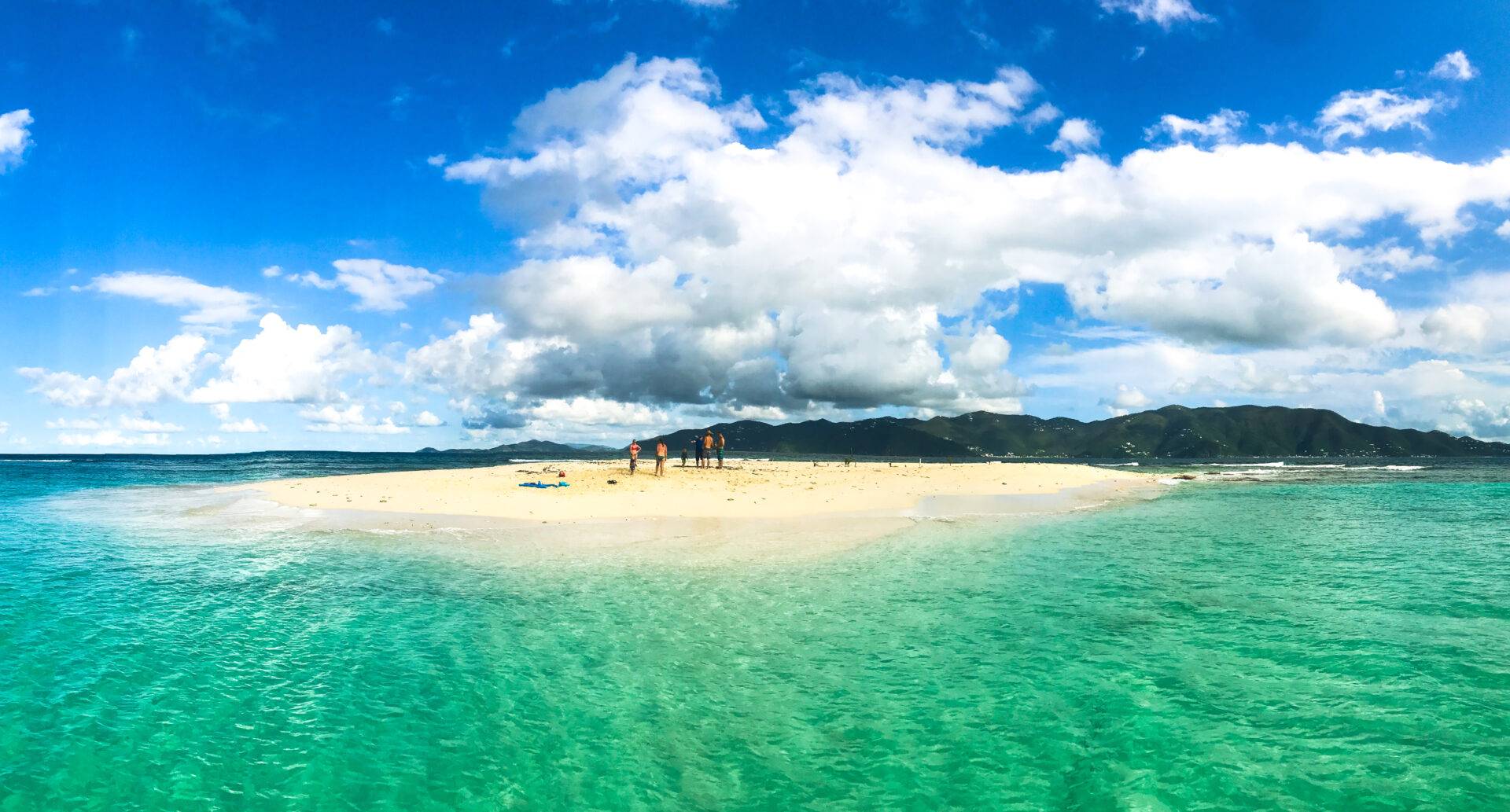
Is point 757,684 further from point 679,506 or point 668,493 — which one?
point 668,493

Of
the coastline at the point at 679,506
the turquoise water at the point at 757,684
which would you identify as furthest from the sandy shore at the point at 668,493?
the turquoise water at the point at 757,684

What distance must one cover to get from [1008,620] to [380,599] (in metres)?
15.6

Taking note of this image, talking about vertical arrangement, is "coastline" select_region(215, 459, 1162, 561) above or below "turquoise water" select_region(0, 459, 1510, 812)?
above

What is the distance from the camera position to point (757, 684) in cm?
1261

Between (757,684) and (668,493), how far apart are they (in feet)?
108

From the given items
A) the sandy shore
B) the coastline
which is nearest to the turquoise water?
the coastline

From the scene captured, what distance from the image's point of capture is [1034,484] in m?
63.5

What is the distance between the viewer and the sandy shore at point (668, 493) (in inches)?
1501

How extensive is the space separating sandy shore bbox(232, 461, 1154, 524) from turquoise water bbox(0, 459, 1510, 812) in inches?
533

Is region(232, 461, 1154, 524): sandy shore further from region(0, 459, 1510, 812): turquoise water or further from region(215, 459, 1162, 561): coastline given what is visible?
region(0, 459, 1510, 812): turquoise water

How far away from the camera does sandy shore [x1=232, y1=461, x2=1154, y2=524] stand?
125 ft

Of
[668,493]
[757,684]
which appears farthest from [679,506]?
[757,684]

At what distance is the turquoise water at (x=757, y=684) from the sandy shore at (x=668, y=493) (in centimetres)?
1353

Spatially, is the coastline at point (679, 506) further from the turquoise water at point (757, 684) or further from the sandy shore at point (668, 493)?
the turquoise water at point (757, 684)
